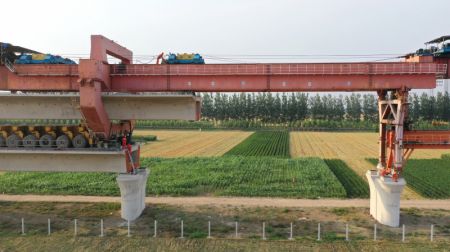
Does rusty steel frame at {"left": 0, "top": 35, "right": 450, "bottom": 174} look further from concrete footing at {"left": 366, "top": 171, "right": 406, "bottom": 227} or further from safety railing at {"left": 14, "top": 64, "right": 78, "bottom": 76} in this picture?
concrete footing at {"left": 366, "top": 171, "right": 406, "bottom": 227}

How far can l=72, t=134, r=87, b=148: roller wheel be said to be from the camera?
2425 cm

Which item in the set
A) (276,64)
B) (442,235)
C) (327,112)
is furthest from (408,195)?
(327,112)

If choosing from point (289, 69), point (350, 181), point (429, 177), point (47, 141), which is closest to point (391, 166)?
point (289, 69)

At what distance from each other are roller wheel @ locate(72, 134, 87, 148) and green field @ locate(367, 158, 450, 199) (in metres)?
28.2

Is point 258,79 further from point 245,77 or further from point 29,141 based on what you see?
point 29,141

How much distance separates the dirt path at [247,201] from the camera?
29141 mm

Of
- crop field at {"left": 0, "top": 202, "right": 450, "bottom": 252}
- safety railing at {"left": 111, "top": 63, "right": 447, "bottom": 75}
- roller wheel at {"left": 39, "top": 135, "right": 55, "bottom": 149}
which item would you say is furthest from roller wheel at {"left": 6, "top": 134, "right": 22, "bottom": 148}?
safety railing at {"left": 111, "top": 63, "right": 447, "bottom": 75}

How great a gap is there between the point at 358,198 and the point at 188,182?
Answer: 1566cm

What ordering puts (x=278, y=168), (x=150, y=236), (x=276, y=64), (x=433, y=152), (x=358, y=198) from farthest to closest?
1. (x=433, y=152)
2. (x=278, y=168)
3. (x=358, y=198)
4. (x=276, y=64)
5. (x=150, y=236)

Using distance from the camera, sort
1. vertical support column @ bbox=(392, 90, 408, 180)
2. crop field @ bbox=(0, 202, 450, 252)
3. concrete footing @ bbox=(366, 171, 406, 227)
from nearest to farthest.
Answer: crop field @ bbox=(0, 202, 450, 252), vertical support column @ bbox=(392, 90, 408, 180), concrete footing @ bbox=(366, 171, 406, 227)

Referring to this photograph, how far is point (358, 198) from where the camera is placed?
31.3 metres

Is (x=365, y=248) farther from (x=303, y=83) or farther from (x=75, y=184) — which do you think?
(x=75, y=184)

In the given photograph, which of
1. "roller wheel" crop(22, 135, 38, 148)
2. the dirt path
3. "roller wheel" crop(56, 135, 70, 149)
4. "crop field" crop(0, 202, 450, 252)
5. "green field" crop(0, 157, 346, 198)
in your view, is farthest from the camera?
"green field" crop(0, 157, 346, 198)

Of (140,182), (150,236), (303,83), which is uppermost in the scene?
(303,83)
